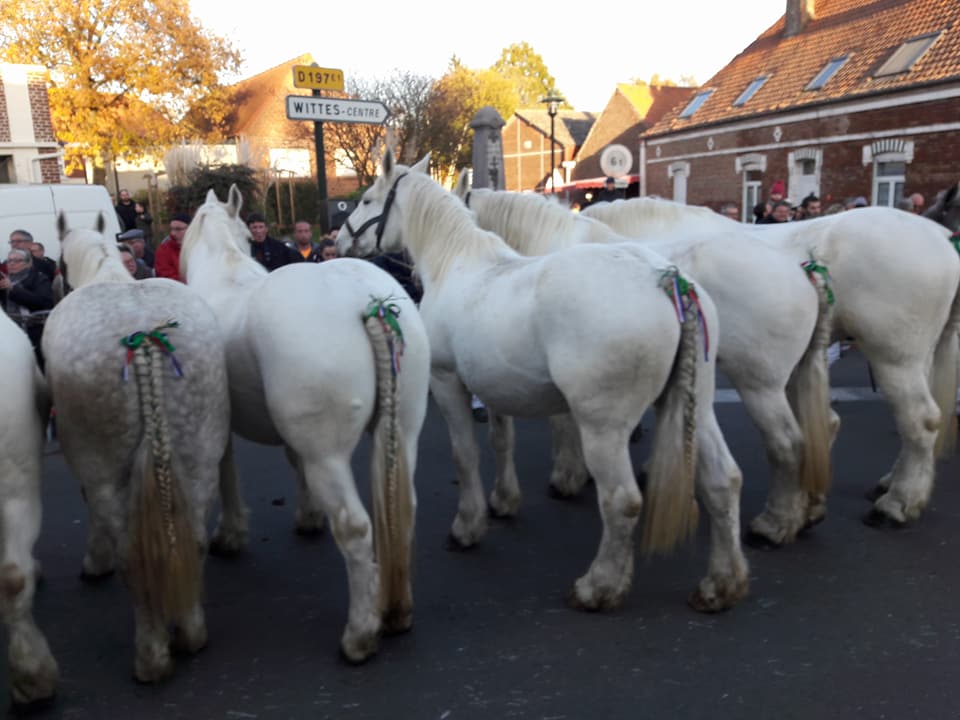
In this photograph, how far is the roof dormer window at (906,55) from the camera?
15.4m

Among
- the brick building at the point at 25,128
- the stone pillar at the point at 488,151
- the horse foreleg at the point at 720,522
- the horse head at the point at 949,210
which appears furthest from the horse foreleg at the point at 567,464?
the brick building at the point at 25,128

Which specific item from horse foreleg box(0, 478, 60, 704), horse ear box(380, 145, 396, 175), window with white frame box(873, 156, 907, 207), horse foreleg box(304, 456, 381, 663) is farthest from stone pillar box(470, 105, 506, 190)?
window with white frame box(873, 156, 907, 207)

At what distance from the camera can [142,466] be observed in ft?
8.33

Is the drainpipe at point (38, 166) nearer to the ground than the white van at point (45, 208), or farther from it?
farther from it

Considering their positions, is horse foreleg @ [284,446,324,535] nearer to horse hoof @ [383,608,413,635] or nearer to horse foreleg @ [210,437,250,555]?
horse foreleg @ [210,437,250,555]

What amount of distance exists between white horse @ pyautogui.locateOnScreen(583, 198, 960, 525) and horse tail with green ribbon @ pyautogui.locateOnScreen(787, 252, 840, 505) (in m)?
0.19

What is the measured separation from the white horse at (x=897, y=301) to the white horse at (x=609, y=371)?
1150 millimetres

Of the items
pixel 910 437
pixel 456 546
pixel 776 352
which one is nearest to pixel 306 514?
pixel 456 546

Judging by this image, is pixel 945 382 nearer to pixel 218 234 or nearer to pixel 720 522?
pixel 720 522

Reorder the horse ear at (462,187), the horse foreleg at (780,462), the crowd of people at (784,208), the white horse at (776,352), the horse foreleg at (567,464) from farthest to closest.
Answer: the crowd of people at (784,208) → the horse foreleg at (567,464) → the horse ear at (462,187) → the horse foreleg at (780,462) → the white horse at (776,352)

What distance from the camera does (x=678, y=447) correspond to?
3002 mm

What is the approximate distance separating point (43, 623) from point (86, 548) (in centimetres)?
81

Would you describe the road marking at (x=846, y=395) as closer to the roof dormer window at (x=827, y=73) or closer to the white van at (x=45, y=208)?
the white van at (x=45, y=208)

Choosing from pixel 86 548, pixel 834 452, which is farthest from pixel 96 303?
pixel 834 452
